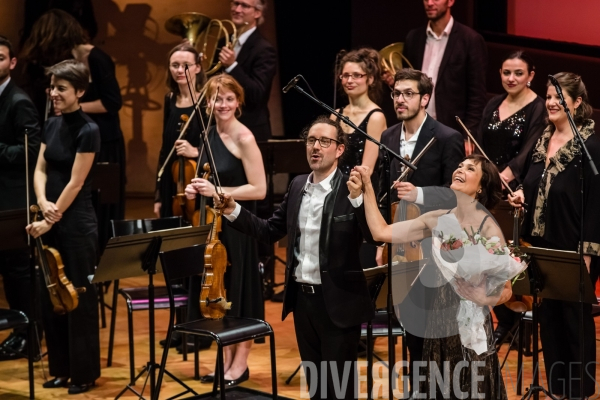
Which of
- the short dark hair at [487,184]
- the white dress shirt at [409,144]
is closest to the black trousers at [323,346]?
the short dark hair at [487,184]

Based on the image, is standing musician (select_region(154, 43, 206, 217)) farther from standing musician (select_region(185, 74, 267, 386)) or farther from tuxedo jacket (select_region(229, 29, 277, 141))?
standing musician (select_region(185, 74, 267, 386))

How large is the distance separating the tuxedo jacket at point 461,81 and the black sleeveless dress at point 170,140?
156cm

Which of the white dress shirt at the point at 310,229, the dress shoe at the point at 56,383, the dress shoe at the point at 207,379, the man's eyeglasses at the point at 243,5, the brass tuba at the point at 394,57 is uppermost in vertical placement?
the man's eyeglasses at the point at 243,5

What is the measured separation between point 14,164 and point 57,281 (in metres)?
1.10

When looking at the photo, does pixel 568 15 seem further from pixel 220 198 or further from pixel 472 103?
pixel 220 198

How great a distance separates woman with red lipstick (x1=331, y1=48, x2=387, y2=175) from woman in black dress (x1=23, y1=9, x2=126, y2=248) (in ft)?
6.63

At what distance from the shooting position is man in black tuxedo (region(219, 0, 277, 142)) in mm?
6316

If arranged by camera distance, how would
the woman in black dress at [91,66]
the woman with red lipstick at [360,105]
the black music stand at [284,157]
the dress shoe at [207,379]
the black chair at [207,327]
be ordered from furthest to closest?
1. the woman in black dress at [91,66]
2. the black music stand at [284,157]
3. the dress shoe at [207,379]
4. the woman with red lipstick at [360,105]
5. the black chair at [207,327]

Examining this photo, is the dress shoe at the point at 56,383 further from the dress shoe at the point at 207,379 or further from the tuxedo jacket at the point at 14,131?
the tuxedo jacket at the point at 14,131

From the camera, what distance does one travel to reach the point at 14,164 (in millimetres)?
5691

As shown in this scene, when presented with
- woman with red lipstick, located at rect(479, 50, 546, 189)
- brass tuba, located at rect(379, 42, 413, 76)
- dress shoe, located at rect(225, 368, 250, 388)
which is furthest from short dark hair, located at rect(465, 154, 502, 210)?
brass tuba, located at rect(379, 42, 413, 76)

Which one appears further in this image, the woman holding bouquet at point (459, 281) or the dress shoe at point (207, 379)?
the dress shoe at point (207, 379)

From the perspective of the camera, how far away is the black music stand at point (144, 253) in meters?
4.43

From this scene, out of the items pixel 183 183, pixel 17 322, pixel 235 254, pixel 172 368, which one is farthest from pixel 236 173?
pixel 17 322
